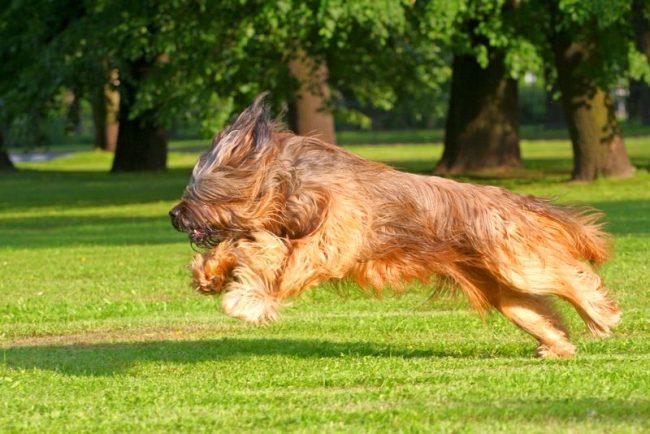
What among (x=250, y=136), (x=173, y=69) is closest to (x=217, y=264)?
(x=250, y=136)

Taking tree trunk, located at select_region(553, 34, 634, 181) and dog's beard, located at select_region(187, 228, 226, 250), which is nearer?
dog's beard, located at select_region(187, 228, 226, 250)

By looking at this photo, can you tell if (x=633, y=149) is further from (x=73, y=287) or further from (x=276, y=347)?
(x=276, y=347)

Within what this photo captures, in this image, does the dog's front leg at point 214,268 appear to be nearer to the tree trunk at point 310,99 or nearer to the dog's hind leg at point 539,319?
the dog's hind leg at point 539,319

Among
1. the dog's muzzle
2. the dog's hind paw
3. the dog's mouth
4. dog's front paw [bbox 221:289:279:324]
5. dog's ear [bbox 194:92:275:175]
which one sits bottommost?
the dog's hind paw

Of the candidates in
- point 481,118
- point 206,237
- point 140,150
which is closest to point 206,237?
point 206,237

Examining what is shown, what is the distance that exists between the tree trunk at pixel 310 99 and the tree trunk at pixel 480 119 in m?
2.79

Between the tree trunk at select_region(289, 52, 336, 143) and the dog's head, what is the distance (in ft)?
69.7

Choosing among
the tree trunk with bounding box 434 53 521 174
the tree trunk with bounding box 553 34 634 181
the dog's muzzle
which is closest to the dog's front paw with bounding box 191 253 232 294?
the dog's muzzle

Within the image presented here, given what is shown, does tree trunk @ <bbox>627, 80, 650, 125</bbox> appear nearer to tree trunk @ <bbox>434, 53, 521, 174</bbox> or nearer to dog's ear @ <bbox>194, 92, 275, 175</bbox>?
tree trunk @ <bbox>434, 53, 521, 174</bbox>

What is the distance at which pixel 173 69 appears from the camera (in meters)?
29.5

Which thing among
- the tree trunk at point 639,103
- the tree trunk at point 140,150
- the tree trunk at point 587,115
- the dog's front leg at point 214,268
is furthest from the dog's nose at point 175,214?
the tree trunk at point 639,103

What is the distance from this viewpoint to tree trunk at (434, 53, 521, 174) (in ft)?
106

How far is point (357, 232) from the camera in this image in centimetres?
856

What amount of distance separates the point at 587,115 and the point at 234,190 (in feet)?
72.0
